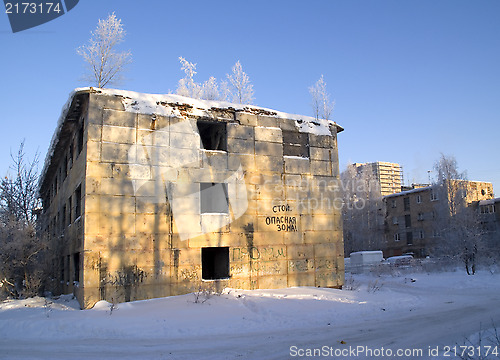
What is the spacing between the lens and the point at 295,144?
17.2m

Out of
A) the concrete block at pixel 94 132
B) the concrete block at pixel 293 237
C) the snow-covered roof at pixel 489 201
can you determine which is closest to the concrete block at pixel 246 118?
the concrete block at pixel 293 237

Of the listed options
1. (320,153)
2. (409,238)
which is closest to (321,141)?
(320,153)

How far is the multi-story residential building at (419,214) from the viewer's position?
46062mm

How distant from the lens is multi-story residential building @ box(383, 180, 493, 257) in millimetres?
46062

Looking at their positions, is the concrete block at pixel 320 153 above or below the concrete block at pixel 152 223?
above

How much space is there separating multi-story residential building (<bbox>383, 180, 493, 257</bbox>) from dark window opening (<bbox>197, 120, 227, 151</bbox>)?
3562 centimetres

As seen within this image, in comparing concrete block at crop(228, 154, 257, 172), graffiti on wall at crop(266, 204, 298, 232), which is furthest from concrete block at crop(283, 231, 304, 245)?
concrete block at crop(228, 154, 257, 172)

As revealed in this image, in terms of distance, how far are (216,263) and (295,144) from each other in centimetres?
610

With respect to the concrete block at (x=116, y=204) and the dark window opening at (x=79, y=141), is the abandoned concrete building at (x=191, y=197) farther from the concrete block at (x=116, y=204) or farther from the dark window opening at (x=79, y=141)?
the dark window opening at (x=79, y=141)

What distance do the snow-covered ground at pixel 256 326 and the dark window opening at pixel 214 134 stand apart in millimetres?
5790

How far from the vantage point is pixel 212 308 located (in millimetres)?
12109

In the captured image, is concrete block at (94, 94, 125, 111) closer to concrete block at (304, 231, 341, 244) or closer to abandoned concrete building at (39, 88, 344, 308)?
abandoned concrete building at (39, 88, 344, 308)

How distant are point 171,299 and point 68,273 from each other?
7077mm

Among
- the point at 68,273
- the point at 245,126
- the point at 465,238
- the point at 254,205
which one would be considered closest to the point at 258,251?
the point at 254,205
